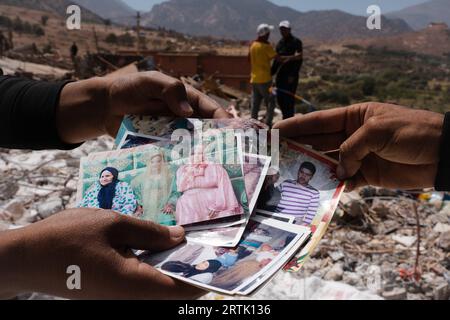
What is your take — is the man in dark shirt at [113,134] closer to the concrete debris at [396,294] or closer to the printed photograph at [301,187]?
the printed photograph at [301,187]

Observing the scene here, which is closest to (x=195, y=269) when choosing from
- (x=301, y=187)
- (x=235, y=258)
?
(x=235, y=258)

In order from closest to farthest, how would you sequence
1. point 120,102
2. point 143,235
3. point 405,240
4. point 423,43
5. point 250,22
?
point 143,235, point 120,102, point 405,240, point 423,43, point 250,22

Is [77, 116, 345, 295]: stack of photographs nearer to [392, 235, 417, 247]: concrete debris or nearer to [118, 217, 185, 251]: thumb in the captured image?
[118, 217, 185, 251]: thumb

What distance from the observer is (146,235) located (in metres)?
1.22

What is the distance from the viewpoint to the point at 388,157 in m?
1.74

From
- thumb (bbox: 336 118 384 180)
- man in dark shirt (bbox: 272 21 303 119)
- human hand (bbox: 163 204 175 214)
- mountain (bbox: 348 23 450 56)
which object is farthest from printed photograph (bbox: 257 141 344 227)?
mountain (bbox: 348 23 450 56)

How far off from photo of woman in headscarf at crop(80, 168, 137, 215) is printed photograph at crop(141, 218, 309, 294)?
0.31 metres

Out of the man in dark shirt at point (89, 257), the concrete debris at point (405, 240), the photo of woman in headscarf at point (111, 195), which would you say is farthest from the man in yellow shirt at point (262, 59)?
the man in dark shirt at point (89, 257)

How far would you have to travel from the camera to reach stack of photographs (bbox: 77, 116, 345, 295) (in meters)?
1.32

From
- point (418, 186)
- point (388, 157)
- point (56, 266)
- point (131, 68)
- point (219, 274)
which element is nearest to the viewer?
point (56, 266)

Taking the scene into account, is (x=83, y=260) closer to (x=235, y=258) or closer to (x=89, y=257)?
(x=89, y=257)

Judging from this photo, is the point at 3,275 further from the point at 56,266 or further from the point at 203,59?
the point at 203,59

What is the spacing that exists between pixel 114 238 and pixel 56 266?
171 mm

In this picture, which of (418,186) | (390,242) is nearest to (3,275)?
(418,186)
